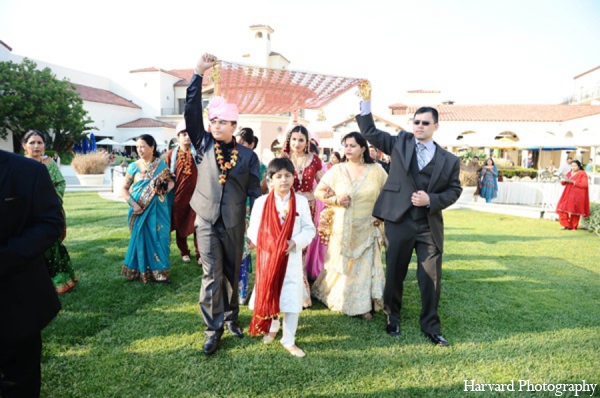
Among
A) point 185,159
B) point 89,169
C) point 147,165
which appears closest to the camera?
point 147,165

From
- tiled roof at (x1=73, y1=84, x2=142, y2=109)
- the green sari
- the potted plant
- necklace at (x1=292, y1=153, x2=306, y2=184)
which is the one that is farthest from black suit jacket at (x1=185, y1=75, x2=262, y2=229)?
tiled roof at (x1=73, y1=84, x2=142, y2=109)

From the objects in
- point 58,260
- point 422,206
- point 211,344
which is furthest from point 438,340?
point 58,260

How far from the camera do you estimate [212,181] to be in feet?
10.5

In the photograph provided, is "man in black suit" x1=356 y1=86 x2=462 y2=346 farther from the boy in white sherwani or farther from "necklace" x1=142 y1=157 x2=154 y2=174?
"necklace" x1=142 y1=157 x2=154 y2=174

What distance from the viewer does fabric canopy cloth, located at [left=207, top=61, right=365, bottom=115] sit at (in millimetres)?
3654

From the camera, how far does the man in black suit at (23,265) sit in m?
1.77

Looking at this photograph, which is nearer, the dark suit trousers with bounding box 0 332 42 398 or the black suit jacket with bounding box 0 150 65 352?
the black suit jacket with bounding box 0 150 65 352

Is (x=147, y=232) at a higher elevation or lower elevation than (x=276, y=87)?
lower

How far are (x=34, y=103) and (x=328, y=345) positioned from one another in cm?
2604

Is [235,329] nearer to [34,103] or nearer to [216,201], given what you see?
[216,201]

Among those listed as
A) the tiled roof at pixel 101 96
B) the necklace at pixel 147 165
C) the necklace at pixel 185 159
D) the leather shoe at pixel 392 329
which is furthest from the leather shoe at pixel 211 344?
the tiled roof at pixel 101 96

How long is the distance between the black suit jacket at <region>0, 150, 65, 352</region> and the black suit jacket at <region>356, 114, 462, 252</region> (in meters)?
2.62

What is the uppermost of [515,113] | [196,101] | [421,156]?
[515,113]

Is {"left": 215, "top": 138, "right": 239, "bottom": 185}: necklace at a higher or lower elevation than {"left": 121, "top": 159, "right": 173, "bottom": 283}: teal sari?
higher
